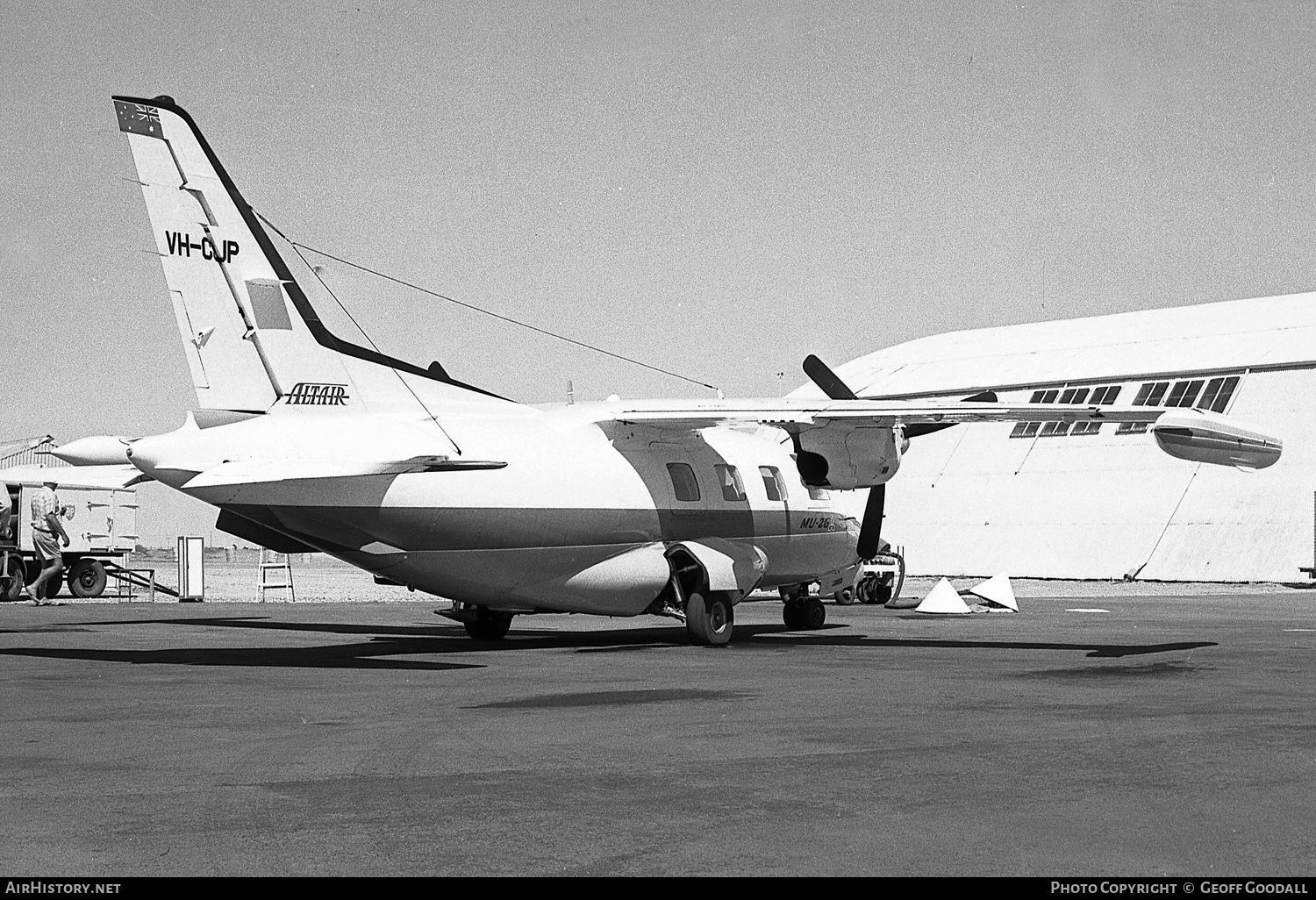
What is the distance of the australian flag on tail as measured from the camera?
19.0 m

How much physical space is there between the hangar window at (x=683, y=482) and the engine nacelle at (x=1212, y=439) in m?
7.41

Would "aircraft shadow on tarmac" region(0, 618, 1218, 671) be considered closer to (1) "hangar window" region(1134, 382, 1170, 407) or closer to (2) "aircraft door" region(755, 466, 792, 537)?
(2) "aircraft door" region(755, 466, 792, 537)

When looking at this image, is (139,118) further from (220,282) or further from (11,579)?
(11,579)

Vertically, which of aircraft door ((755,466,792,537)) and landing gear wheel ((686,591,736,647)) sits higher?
aircraft door ((755,466,792,537))

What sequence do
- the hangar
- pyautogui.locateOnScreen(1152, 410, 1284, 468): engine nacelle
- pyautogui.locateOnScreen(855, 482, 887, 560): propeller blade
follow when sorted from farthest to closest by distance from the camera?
1. the hangar
2. pyautogui.locateOnScreen(855, 482, 887, 560): propeller blade
3. pyautogui.locateOnScreen(1152, 410, 1284, 468): engine nacelle

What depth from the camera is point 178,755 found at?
11039 mm

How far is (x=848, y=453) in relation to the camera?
25.8 meters

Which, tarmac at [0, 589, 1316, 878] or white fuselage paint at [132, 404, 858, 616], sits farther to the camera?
white fuselage paint at [132, 404, 858, 616]

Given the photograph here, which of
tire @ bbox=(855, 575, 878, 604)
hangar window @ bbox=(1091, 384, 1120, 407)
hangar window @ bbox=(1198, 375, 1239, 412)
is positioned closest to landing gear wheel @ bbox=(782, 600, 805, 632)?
tire @ bbox=(855, 575, 878, 604)

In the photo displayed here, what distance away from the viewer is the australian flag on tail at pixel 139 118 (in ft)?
62.3

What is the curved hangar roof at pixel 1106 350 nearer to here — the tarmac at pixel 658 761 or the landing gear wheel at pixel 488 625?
the tarmac at pixel 658 761

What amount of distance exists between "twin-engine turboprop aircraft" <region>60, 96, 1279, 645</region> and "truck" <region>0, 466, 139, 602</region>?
1887 centimetres

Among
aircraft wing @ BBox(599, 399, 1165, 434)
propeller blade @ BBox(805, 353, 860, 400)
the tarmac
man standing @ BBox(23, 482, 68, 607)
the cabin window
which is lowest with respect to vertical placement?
the tarmac
